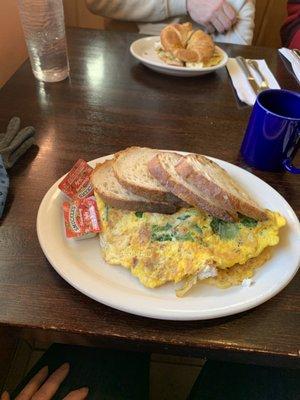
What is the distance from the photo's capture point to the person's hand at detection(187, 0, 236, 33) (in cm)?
161

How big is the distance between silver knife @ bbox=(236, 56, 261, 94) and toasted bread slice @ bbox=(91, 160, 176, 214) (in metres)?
0.71

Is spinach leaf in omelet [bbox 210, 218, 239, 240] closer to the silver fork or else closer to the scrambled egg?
the scrambled egg

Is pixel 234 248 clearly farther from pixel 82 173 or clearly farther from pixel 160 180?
pixel 82 173

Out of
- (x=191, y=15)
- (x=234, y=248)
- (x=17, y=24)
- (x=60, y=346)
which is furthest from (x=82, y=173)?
(x=191, y=15)

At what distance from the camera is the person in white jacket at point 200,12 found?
1634 mm

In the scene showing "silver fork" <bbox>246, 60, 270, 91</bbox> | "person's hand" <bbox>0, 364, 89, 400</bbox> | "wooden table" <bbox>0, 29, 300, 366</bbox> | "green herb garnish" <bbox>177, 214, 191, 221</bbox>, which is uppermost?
"green herb garnish" <bbox>177, 214, 191, 221</bbox>

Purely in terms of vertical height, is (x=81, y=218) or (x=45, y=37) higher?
(x=45, y=37)

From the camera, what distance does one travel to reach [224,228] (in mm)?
590

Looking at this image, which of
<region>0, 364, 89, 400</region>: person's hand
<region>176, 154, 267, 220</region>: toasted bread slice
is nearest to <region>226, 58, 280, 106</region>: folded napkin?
<region>176, 154, 267, 220</region>: toasted bread slice

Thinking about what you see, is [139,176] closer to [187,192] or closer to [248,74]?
[187,192]

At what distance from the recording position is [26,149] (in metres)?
0.83

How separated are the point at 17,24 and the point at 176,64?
738 mm

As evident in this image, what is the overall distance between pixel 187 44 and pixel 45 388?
119 centimetres

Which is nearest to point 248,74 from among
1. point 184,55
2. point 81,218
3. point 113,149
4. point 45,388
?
point 184,55
